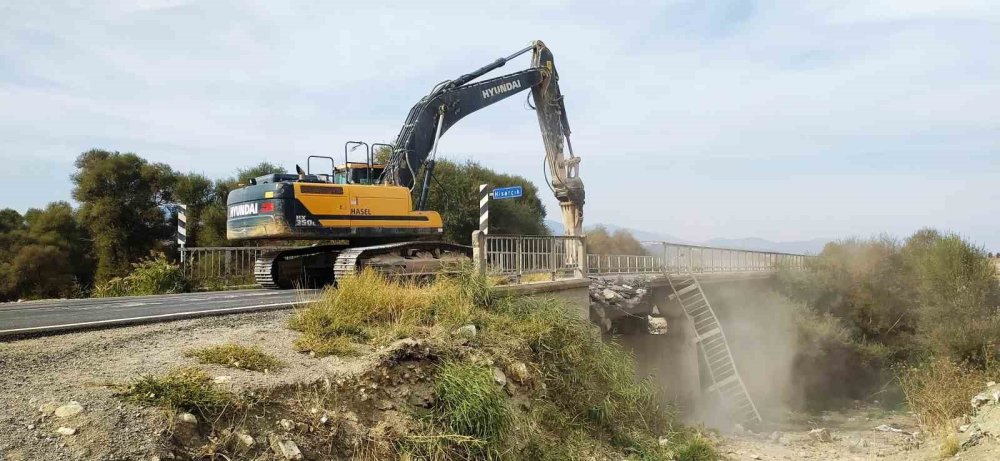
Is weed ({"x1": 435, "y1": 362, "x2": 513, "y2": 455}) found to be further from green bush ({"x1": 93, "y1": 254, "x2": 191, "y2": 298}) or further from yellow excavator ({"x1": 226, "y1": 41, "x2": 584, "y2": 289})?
green bush ({"x1": 93, "y1": 254, "x2": 191, "y2": 298})

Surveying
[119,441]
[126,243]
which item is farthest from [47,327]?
[126,243]

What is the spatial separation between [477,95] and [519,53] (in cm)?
309

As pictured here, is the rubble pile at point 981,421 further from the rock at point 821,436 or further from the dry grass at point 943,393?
the rock at point 821,436

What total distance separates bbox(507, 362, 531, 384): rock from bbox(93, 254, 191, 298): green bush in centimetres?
942

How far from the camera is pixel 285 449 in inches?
177

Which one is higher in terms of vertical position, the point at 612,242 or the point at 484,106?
the point at 484,106

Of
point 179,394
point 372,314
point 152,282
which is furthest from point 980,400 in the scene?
point 152,282

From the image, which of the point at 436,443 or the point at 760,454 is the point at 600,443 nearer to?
the point at 436,443

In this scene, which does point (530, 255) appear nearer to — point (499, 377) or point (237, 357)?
point (499, 377)

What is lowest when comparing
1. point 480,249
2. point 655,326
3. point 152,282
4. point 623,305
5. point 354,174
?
point 655,326

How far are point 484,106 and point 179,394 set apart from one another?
1191 cm

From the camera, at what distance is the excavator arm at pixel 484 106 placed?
44.5 ft

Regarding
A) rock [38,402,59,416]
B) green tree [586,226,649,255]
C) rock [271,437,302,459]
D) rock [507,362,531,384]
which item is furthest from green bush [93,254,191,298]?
green tree [586,226,649,255]

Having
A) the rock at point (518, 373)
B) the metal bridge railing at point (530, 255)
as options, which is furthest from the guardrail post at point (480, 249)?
the rock at point (518, 373)
